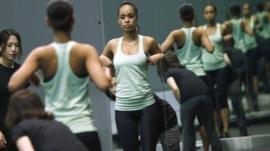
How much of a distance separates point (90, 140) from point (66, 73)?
0.44 m

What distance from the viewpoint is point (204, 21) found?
897 cm

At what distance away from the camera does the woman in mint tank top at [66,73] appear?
4.94 metres

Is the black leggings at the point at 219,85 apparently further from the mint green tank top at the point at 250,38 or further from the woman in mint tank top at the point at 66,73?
the woman in mint tank top at the point at 66,73

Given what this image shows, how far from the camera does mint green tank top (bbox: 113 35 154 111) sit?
266 inches

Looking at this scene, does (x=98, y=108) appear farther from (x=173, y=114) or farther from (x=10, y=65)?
(x=10, y=65)

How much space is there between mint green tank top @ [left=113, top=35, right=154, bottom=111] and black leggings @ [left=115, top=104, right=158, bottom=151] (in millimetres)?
70

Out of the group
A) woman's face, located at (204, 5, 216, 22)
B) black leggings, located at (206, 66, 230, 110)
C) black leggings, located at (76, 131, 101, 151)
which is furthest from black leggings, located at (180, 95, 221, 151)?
black leggings, located at (76, 131, 101, 151)

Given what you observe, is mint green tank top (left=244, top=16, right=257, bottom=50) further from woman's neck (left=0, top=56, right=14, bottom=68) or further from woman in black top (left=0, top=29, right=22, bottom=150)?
woman's neck (left=0, top=56, right=14, bottom=68)

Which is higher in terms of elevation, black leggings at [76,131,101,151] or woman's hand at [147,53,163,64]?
woman's hand at [147,53,163,64]

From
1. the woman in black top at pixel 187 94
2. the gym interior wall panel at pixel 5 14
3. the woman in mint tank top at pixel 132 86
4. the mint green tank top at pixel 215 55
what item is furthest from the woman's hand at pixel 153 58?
the gym interior wall panel at pixel 5 14

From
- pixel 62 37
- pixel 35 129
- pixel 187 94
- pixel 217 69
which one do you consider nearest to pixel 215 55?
pixel 217 69

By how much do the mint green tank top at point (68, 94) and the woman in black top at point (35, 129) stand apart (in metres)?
0.24

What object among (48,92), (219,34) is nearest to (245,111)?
(219,34)

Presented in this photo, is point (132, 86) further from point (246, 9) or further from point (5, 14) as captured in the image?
point (5, 14)
